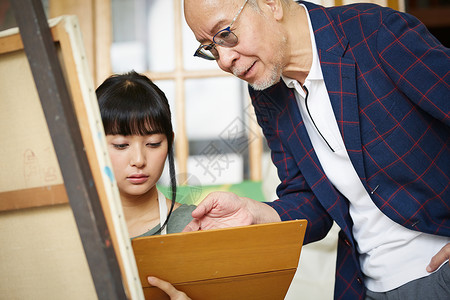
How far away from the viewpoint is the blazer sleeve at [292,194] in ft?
4.31

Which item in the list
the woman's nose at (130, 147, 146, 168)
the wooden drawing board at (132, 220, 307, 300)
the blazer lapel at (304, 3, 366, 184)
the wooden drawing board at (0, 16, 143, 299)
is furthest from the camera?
the woman's nose at (130, 147, 146, 168)

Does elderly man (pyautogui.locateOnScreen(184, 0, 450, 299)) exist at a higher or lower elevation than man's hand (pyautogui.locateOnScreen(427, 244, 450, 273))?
higher

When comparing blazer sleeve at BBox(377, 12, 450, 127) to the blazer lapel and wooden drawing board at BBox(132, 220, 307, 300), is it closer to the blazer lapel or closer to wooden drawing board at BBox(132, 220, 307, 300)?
the blazer lapel

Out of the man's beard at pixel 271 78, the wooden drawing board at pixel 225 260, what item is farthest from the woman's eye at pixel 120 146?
the wooden drawing board at pixel 225 260

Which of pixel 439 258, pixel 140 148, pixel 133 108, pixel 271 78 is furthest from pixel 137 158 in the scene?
pixel 439 258

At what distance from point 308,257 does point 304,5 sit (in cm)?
118

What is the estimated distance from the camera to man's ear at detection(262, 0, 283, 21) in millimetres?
1210

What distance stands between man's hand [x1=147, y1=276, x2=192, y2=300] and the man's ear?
752 mm

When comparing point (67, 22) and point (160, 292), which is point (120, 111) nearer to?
point (160, 292)

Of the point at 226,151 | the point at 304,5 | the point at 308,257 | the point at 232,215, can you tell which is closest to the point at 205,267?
the point at 232,215

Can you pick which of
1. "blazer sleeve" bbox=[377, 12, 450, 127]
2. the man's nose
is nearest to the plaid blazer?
"blazer sleeve" bbox=[377, 12, 450, 127]

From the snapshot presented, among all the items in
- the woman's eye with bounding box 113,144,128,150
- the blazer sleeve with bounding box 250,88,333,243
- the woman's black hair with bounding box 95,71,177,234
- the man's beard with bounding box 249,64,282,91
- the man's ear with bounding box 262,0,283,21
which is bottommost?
the blazer sleeve with bounding box 250,88,333,243

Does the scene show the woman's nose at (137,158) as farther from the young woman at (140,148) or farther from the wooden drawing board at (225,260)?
the wooden drawing board at (225,260)

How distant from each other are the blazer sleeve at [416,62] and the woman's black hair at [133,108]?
0.67 meters
